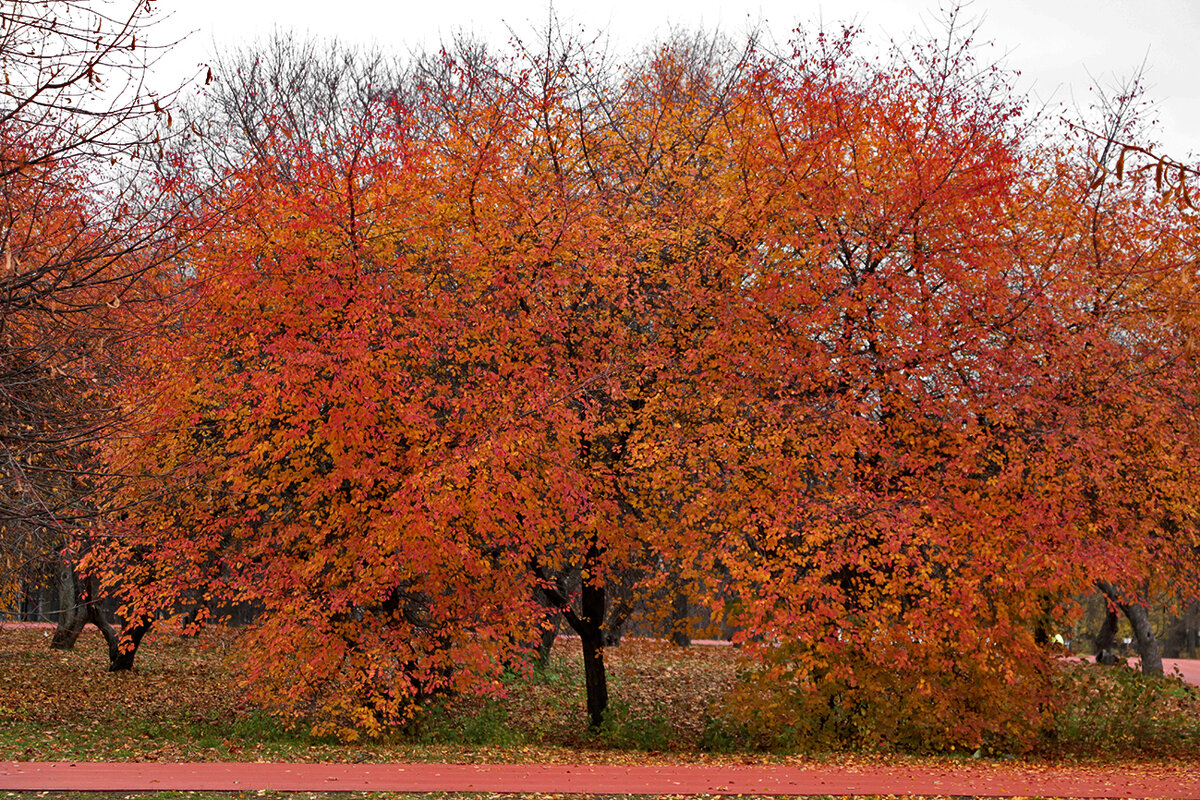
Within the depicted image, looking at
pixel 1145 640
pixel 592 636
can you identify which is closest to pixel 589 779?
pixel 592 636

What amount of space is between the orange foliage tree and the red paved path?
76.5 inches

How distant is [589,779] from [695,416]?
5.73 metres

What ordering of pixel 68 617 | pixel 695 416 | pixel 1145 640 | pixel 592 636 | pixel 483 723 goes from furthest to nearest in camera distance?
pixel 68 617, pixel 1145 640, pixel 592 636, pixel 483 723, pixel 695 416

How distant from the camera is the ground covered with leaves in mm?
11984

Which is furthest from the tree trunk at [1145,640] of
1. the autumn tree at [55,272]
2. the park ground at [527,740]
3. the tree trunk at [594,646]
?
the autumn tree at [55,272]

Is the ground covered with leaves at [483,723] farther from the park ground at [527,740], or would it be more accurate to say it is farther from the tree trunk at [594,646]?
the tree trunk at [594,646]

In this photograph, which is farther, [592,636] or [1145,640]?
[1145,640]

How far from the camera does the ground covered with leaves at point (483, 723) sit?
39.3 ft

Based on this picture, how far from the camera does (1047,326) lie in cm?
1407

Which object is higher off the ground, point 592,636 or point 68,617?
point 68,617

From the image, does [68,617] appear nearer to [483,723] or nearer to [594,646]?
[483,723]

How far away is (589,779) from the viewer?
10328 mm

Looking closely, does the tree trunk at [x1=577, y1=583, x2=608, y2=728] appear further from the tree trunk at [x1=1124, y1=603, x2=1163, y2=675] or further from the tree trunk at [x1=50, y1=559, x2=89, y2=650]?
the tree trunk at [x1=50, y1=559, x2=89, y2=650]

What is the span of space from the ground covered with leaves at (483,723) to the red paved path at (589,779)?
2.80 feet
